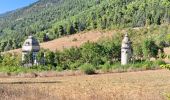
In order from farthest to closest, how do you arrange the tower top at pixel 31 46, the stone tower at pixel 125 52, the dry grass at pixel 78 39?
1. the dry grass at pixel 78 39
2. the tower top at pixel 31 46
3. the stone tower at pixel 125 52

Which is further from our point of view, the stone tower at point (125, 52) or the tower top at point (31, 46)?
the tower top at point (31, 46)

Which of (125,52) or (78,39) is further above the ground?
(78,39)

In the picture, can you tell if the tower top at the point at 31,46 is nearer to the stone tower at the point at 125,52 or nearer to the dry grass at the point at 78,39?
the stone tower at the point at 125,52

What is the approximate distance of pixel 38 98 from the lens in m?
12.3

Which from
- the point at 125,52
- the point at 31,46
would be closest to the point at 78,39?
the point at 31,46

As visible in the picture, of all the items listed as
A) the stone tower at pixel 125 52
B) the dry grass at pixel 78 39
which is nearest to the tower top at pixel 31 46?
the stone tower at pixel 125 52

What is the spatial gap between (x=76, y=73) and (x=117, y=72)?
5.58m

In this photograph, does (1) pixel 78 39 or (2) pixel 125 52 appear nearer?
(2) pixel 125 52

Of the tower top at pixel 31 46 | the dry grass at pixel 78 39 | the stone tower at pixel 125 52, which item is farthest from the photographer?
the dry grass at pixel 78 39

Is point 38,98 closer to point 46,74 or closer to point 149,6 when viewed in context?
point 46,74

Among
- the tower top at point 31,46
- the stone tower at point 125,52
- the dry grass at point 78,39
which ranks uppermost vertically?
the dry grass at point 78,39

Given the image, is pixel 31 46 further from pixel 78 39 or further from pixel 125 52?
pixel 78 39

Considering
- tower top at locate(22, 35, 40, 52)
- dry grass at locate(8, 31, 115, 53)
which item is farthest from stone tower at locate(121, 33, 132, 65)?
dry grass at locate(8, 31, 115, 53)

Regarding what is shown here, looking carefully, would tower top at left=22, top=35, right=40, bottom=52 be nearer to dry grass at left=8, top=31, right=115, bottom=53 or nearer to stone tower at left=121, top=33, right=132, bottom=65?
stone tower at left=121, top=33, right=132, bottom=65
